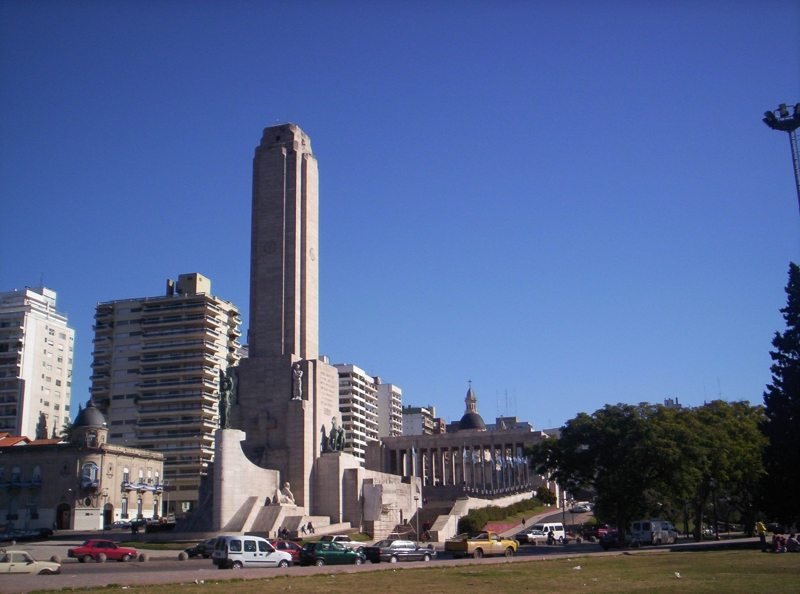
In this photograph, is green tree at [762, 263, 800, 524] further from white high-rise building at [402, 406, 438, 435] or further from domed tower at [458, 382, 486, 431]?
white high-rise building at [402, 406, 438, 435]

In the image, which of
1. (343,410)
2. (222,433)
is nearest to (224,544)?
(222,433)

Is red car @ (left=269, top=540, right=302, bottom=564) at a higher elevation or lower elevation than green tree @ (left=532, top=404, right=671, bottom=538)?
lower

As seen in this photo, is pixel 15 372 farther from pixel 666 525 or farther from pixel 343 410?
pixel 666 525

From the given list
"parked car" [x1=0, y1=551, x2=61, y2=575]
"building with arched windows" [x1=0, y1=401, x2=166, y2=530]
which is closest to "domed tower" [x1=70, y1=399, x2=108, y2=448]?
"building with arched windows" [x1=0, y1=401, x2=166, y2=530]

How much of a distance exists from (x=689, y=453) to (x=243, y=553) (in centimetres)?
2782

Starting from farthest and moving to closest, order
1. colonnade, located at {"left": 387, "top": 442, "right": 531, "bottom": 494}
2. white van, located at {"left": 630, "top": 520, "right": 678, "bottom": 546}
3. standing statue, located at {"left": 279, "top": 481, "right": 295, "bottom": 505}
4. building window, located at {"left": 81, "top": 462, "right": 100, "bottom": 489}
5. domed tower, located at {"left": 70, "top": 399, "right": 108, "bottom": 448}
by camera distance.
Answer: colonnade, located at {"left": 387, "top": 442, "right": 531, "bottom": 494} → domed tower, located at {"left": 70, "top": 399, "right": 108, "bottom": 448} → building window, located at {"left": 81, "top": 462, "right": 100, "bottom": 489} → standing statue, located at {"left": 279, "top": 481, "right": 295, "bottom": 505} → white van, located at {"left": 630, "top": 520, "right": 678, "bottom": 546}

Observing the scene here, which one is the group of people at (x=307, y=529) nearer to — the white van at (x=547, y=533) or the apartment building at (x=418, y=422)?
the white van at (x=547, y=533)

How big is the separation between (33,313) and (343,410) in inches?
1975

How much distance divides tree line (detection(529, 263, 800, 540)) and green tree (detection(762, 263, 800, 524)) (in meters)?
0.05

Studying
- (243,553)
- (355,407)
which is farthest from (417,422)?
(243,553)

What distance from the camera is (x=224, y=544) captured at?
33.5 m

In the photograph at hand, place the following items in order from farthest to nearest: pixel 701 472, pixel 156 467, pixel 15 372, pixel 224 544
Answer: pixel 15 372 < pixel 156 467 < pixel 701 472 < pixel 224 544

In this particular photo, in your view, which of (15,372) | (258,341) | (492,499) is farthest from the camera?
(15,372)

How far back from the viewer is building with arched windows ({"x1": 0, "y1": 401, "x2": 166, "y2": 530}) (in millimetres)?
74188
